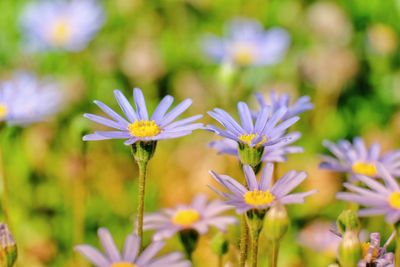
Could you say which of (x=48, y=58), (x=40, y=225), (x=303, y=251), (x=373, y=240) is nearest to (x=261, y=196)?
(x=373, y=240)

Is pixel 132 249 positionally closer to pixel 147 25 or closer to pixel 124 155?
pixel 124 155

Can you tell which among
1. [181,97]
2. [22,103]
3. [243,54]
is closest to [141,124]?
[22,103]

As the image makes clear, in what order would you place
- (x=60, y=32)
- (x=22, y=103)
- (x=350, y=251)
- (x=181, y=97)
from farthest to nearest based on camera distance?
1. (x=60, y=32)
2. (x=181, y=97)
3. (x=22, y=103)
4. (x=350, y=251)

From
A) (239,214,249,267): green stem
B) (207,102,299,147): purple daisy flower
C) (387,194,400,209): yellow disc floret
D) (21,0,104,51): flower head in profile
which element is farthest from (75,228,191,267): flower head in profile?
(21,0,104,51): flower head in profile

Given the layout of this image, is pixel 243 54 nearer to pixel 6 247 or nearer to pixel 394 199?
pixel 394 199

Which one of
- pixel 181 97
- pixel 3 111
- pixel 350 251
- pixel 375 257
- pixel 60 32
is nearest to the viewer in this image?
pixel 350 251


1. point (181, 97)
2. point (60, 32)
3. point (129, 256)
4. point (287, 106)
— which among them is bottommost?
point (129, 256)

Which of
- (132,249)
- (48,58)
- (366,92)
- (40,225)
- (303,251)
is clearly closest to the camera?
(132,249)
